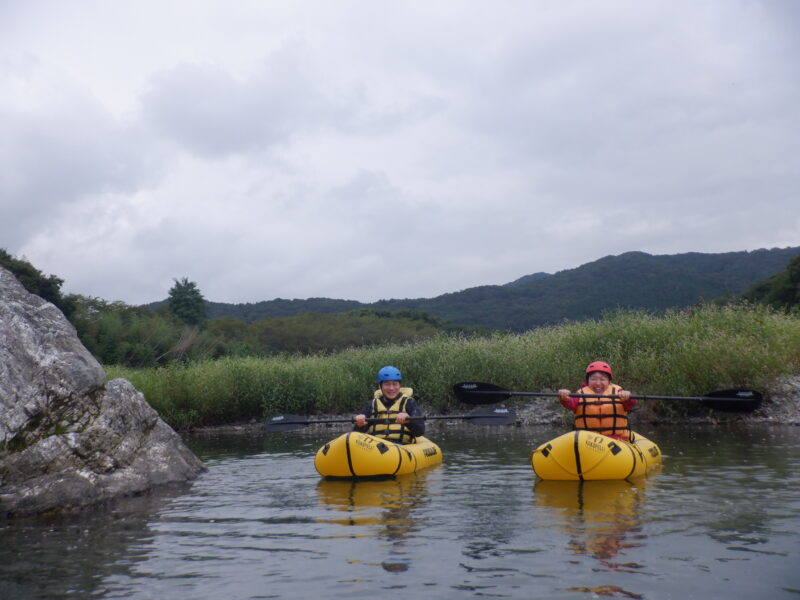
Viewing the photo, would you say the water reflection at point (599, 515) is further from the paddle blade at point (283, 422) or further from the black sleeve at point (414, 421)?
the paddle blade at point (283, 422)

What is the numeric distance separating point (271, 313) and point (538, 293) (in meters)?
26.5

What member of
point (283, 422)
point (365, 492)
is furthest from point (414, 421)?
point (283, 422)

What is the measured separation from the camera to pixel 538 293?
74.4m

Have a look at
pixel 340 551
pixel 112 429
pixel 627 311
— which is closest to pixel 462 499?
pixel 340 551

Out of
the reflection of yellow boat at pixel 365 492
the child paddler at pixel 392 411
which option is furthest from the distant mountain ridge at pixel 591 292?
the reflection of yellow boat at pixel 365 492

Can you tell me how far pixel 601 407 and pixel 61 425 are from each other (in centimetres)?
635

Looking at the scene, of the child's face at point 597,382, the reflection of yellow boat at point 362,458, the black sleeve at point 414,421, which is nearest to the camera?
the reflection of yellow boat at point 362,458

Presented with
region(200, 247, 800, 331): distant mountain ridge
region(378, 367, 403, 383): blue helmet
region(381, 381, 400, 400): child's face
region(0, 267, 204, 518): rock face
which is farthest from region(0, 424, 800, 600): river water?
region(200, 247, 800, 331): distant mountain ridge

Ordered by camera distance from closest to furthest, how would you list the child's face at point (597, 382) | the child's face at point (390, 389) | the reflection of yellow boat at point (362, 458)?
the reflection of yellow boat at point (362, 458) < the child's face at point (597, 382) < the child's face at point (390, 389)

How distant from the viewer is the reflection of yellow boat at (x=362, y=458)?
952cm

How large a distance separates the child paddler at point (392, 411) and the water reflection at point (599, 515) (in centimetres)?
238

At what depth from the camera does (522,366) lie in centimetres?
1809

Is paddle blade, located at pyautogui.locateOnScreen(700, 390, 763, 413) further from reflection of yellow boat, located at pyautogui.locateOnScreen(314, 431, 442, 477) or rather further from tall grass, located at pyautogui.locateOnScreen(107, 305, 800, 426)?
reflection of yellow boat, located at pyautogui.locateOnScreen(314, 431, 442, 477)

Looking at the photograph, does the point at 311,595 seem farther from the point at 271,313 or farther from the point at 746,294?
the point at 271,313
